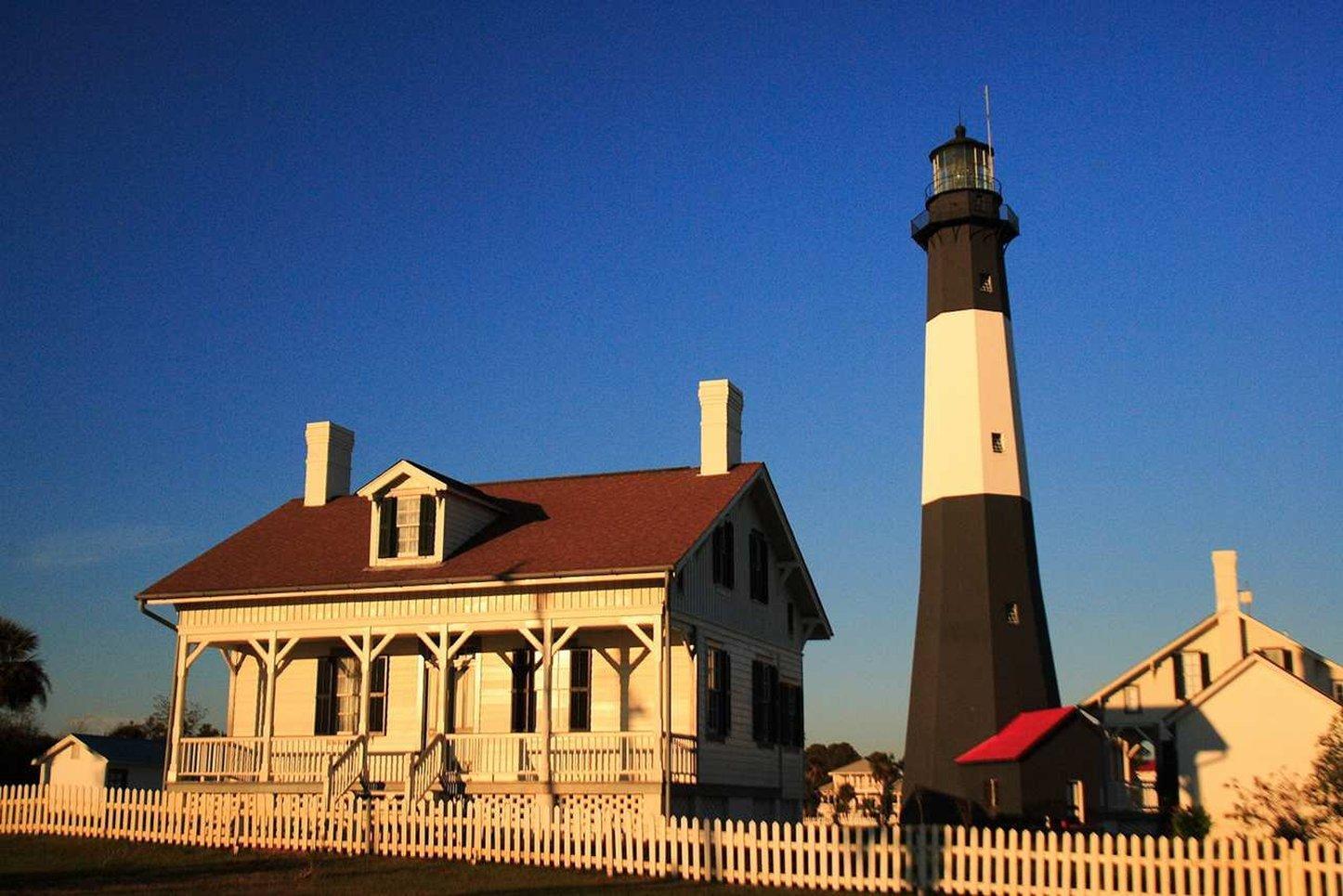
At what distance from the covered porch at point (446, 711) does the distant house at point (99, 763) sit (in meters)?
14.4

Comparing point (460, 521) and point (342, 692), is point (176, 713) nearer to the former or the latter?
point (342, 692)

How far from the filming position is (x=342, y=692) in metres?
27.0

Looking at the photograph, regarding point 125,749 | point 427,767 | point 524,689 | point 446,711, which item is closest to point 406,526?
point 446,711

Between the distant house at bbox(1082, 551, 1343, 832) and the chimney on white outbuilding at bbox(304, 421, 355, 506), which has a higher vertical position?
the chimney on white outbuilding at bbox(304, 421, 355, 506)

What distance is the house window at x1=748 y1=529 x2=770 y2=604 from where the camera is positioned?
27.7m

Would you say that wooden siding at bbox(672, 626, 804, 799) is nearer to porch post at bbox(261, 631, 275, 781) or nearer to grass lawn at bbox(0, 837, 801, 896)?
grass lawn at bbox(0, 837, 801, 896)

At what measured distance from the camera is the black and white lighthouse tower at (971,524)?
30438 mm

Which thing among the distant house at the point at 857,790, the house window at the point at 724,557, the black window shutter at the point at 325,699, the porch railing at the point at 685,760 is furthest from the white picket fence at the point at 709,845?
the distant house at the point at 857,790

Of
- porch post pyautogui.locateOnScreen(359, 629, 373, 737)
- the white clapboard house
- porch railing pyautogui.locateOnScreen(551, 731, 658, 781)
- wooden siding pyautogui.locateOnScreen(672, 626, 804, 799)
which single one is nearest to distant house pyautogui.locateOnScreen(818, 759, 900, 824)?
wooden siding pyautogui.locateOnScreen(672, 626, 804, 799)

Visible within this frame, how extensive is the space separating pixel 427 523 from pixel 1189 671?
845 inches

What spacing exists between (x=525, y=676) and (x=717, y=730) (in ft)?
11.6

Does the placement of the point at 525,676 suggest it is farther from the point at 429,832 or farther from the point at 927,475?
the point at 927,475

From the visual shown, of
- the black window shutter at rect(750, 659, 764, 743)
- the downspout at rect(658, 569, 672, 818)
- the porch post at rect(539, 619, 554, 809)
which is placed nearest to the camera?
the downspout at rect(658, 569, 672, 818)

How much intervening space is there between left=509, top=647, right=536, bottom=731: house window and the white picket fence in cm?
370
